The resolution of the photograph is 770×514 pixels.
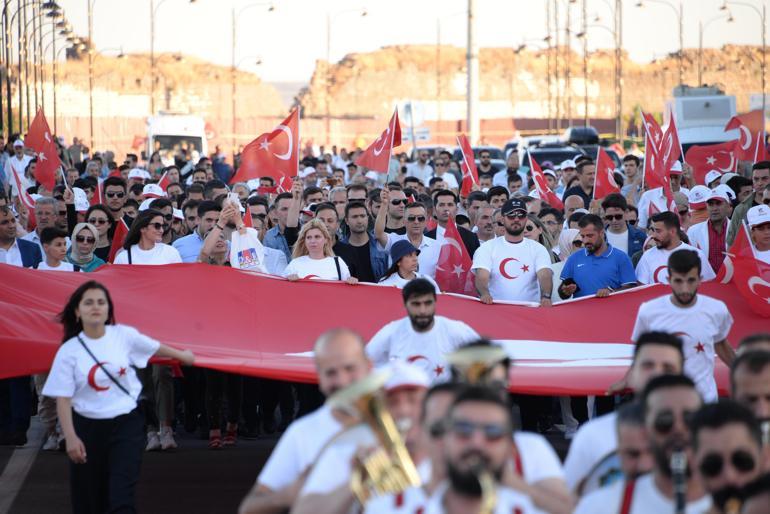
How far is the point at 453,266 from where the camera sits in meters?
Result: 13.8

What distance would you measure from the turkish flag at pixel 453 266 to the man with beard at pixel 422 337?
3902mm

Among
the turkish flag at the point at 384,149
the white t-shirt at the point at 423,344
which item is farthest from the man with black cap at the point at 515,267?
the turkish flag at the point at 384,149

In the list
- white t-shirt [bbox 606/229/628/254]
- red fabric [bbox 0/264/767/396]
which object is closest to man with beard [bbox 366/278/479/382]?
red fabric [bbox 0/264/767/396]

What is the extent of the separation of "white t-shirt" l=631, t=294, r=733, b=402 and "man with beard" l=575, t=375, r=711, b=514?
3.60 meters

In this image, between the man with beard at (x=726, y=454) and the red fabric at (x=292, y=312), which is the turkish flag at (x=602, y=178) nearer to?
the red fabric at (x=292, y=312)

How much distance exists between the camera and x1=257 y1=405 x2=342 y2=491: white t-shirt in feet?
20.3

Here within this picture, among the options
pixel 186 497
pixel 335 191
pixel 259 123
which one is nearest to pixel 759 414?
pixel 186 497

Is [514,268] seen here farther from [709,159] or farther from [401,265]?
[709,159]

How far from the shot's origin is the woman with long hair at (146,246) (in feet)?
41.3

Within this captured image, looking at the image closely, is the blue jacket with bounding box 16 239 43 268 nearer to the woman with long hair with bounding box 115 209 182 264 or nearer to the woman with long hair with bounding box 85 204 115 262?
the woman with long hair with bounding box 85 204 115 262

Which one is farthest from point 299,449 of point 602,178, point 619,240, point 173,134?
point 173,134

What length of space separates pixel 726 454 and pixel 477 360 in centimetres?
95

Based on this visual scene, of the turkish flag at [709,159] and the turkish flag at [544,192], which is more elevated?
the turkish flag at [709,159]

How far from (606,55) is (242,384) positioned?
133 m
